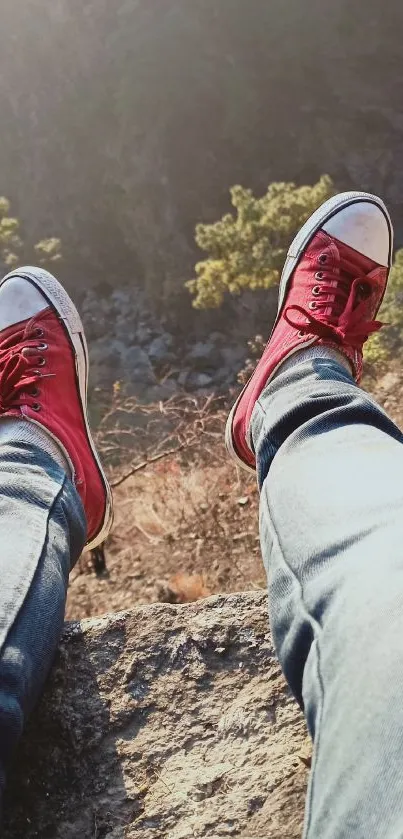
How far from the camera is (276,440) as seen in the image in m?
1.03

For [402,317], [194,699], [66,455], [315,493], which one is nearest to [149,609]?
[194,699]

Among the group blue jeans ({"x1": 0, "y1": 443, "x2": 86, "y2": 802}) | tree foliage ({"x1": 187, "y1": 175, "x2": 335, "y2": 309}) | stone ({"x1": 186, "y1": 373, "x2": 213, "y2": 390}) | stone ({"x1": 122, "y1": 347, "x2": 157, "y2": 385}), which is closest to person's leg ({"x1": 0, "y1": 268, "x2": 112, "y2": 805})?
blue jeans ({"x1": 0, "y1": 443, "x2": 86, "y2": 802})

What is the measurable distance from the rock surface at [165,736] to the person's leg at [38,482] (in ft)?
0.48

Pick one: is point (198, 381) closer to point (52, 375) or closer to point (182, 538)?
point (182, 538)

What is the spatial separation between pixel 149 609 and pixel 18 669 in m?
0.36

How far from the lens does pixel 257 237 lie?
137 inches

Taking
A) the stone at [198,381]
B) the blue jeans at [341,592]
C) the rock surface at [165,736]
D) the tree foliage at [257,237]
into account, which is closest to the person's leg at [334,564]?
the blue jeans at [341,592]

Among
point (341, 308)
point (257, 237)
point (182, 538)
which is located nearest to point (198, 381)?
point (257, 237)

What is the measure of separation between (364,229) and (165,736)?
4.27 feet

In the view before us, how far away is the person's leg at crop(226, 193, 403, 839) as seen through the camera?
55cm

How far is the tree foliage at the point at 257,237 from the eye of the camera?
329cm

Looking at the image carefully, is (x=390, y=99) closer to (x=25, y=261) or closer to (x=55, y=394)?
(x=25, y=261)

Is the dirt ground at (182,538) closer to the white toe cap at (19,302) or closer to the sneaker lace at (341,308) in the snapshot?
the sneaker lace at (341,308)

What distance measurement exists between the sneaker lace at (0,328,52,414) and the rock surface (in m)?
0.51
